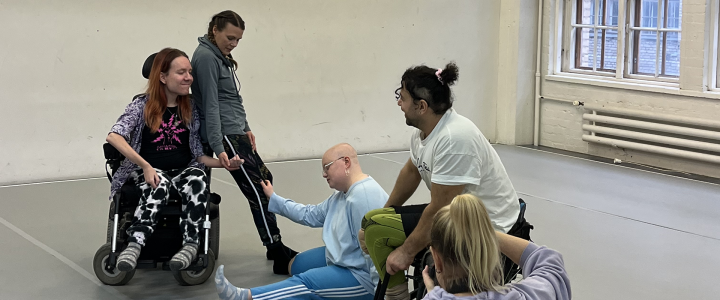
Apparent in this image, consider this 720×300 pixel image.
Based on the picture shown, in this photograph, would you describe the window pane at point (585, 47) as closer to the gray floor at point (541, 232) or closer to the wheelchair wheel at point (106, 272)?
the gray floor at point (541, 232)

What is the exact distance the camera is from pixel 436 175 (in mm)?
2754

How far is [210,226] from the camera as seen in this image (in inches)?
145

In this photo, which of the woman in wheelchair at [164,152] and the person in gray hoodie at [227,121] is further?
the person in gray hoodie at [227,121]

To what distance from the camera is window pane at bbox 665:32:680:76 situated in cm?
664

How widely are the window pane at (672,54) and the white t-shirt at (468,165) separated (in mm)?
4367

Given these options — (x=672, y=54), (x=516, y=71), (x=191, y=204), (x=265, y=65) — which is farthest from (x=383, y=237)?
(x=516, y=71)

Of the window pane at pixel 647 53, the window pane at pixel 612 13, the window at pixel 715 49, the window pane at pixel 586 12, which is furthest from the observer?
the window pane at pixel 586 12

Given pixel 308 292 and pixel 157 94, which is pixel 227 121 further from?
pixel 308 292

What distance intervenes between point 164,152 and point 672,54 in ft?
15.6

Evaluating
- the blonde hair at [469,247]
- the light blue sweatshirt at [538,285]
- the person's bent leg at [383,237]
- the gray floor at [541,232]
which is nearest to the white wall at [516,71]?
the gray floor at [541,232]

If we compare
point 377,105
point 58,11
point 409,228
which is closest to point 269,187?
point 409,228

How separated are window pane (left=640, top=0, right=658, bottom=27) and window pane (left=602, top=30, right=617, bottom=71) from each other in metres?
0.37

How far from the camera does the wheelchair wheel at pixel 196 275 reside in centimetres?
368

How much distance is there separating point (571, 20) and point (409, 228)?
543 cm
